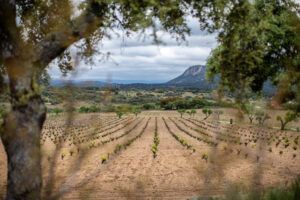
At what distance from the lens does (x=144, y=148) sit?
24469mm

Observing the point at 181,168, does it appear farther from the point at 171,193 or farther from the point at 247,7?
→ the point at 247,7

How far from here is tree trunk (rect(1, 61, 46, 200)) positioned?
2.99 meters

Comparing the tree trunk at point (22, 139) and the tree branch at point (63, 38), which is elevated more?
the tree branch at point (63, 38)

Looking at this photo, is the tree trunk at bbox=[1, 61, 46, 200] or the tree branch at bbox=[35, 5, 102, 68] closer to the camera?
the tree trunk at bbox=[1, 61, 46, 200]

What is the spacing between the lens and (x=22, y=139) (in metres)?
3.03

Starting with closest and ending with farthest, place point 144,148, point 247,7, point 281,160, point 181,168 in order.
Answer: point 247,7
point 181,168
point 281,160
point 144,148

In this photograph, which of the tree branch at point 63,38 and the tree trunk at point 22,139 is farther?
the tree branch at point 63,38

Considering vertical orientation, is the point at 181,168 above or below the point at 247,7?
below

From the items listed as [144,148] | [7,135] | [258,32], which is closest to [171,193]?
[258,32]

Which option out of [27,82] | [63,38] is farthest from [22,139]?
[63,38]

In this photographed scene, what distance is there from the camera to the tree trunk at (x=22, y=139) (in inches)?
118

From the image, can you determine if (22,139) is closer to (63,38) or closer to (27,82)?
(27,82)

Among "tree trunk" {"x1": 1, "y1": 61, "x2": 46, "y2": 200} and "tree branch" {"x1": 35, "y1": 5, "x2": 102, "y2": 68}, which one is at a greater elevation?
"tree branch" {"x1": 35, "y1": 5, "x2": 102, "y2": 68}

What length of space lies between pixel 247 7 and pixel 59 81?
393 centimetres
